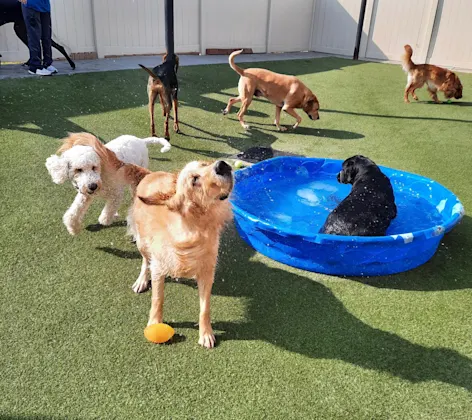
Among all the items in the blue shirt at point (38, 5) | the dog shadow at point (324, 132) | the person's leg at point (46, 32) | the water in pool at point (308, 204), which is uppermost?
the blue shirt at point (38, 5)

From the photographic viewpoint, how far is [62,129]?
6.44 m

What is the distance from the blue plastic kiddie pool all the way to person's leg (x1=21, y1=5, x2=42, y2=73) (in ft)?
20.1

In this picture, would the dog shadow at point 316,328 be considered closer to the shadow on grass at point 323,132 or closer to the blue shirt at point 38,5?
the shadow on grass at point 323,132

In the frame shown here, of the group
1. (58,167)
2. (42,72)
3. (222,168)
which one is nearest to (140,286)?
(58,167)

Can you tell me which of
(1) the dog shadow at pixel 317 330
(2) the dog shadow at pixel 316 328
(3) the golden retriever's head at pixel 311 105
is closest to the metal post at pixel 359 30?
(3) the golden retriever's head at pixel 311 105

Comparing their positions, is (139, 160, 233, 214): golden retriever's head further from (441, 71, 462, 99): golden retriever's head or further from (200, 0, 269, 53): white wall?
(200, 0, 269, 53): white wall

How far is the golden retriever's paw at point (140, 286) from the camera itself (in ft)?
10.4

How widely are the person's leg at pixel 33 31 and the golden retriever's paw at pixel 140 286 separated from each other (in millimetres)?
7265

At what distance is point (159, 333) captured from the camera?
263cm

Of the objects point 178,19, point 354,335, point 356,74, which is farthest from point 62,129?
point 356,74

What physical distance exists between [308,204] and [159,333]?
300 centimetres

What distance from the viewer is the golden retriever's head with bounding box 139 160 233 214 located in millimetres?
2082

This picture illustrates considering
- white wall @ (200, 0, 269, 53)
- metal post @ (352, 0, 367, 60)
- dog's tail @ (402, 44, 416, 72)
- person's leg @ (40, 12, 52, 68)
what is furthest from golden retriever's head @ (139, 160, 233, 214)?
metal post @ (352, 0, 367, 60)

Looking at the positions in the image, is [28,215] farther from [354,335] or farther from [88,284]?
[354,335]
